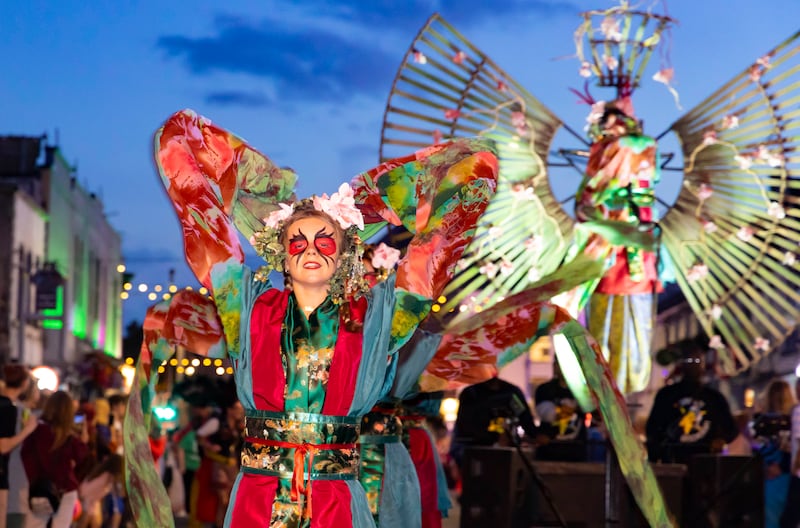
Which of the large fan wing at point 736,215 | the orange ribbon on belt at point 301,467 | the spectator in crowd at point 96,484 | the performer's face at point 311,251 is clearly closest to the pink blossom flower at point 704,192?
the large fan wing at point 736,215

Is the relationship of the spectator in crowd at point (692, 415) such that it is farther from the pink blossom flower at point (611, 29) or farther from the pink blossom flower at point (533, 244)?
the pink blossom flower at point (611, 29)

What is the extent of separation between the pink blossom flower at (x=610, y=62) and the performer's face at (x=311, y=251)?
Result: 3.89m

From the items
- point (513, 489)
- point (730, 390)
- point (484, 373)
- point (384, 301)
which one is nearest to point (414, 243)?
point (384, 301)

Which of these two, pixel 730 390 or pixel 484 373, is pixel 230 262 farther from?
pixel 730 390

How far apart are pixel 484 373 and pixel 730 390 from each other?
41.7 m

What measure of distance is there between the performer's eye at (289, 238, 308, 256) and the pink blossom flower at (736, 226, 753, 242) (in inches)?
178

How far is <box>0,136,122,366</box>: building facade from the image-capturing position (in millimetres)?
36656

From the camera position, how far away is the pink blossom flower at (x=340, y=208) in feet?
17.9

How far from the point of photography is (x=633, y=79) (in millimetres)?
8953

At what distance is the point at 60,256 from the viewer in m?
42.1

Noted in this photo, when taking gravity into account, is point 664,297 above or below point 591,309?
above

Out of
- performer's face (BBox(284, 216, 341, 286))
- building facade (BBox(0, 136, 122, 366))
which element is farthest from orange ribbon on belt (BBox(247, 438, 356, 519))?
building facade (BBox(0, 136, 122, 366))

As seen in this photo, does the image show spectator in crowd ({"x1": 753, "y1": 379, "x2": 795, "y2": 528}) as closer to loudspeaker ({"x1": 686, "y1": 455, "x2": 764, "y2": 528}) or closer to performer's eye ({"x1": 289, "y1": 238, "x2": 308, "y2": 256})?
loudspeaker ({"x1": 686, "y1": 455, "x2": 764, "y2": 528})

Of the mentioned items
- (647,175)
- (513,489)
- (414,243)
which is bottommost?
(513,489)
